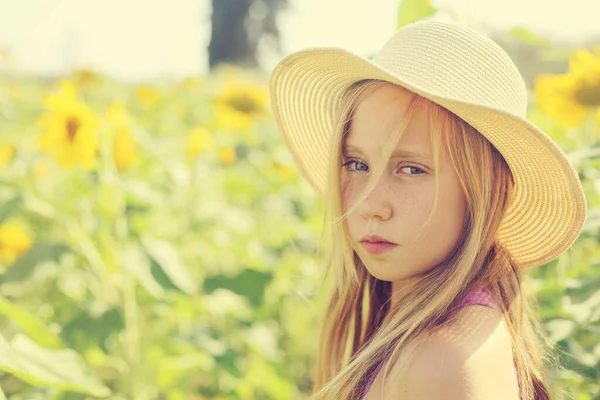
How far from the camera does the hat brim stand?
871mm

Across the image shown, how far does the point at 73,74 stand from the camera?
3814mm

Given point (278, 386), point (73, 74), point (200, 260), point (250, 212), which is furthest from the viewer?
point (73, 74)

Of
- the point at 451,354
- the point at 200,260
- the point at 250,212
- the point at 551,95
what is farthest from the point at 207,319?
the point at 451,354

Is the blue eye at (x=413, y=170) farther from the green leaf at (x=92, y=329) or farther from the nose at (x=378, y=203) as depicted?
the green leaf at (x=92, y=329)

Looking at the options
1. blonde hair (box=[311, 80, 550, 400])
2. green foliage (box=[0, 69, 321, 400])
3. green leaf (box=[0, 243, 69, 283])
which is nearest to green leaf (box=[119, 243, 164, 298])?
green foliage (box=[0, 69, 321, 400])

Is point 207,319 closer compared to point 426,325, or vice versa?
point 426,325

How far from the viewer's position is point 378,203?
0.92 metres

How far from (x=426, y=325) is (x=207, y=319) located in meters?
1.15

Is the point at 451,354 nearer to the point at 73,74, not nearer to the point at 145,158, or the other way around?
the point at 145,158

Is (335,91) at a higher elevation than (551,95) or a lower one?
higher

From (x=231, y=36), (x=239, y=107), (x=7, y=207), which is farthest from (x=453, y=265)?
(x=231, y=36)

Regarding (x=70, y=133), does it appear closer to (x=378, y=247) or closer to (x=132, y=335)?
(x=132, y=335)

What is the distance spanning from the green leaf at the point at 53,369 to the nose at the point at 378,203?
0.40 m

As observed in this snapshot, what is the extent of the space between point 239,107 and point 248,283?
159 cm
